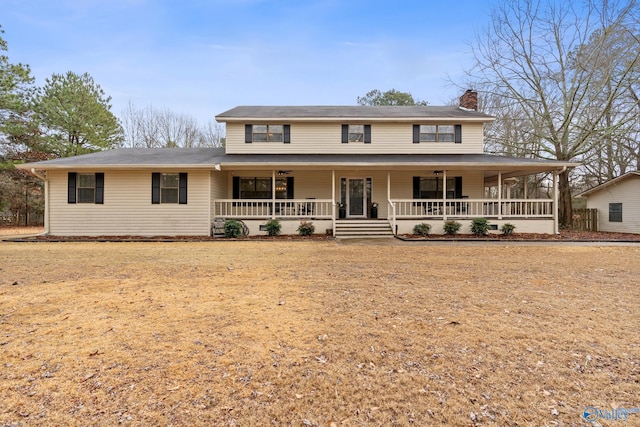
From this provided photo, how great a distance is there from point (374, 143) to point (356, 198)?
2872 mm

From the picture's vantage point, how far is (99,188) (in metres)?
13.4

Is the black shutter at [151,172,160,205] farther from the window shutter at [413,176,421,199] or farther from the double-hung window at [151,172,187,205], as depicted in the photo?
the window shutter at [413,176,421,199]

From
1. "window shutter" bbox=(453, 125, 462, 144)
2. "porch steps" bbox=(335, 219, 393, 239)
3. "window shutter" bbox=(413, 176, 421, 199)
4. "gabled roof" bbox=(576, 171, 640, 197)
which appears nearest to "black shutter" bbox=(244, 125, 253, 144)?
"porch steps" bbox=(335, 219, 393, 239)

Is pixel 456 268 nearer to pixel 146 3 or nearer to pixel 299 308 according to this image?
pixel 299 308

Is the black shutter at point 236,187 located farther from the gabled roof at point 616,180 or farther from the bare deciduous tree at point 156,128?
the gabled roof at point 616,180

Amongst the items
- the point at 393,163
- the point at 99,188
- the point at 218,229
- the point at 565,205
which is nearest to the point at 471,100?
the point at 393,163

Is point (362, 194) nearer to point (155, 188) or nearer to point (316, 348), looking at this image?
point (155, 188)

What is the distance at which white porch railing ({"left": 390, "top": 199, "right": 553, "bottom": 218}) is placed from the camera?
13727 mm

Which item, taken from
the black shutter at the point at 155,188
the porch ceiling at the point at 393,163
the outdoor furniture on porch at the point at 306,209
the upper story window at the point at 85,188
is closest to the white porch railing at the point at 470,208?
the porch ceiling at the point at 393,163

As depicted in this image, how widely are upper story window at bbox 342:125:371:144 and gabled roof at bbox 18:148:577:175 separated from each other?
34.6 inches

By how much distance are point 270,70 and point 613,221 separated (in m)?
25.4

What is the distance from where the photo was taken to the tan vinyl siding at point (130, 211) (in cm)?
1341

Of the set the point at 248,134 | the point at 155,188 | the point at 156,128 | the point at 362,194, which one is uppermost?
the point at 156,128

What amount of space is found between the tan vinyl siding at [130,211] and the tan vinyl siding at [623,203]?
67.1 feet
